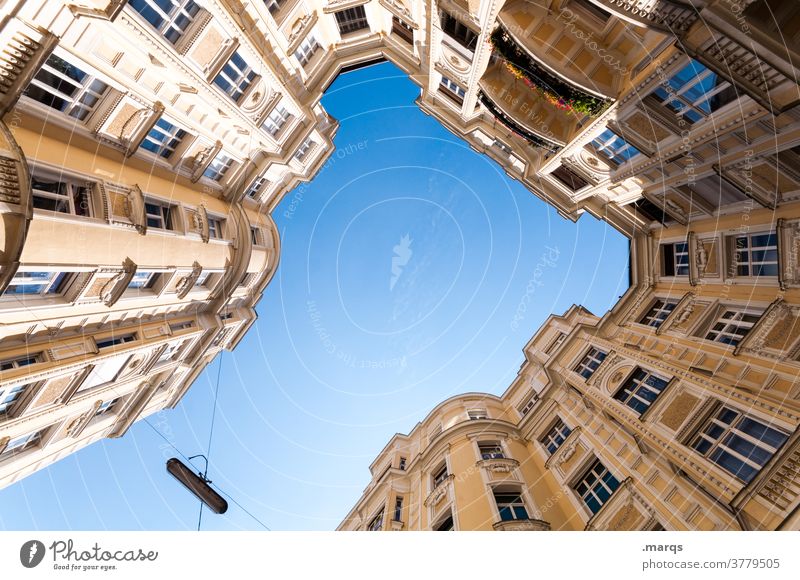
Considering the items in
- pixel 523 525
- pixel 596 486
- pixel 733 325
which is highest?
pixel 733 325

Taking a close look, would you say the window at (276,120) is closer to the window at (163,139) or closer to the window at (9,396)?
the window at (163,139)

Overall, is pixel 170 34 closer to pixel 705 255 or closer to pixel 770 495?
pixel 770 495

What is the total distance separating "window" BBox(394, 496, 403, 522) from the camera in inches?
928

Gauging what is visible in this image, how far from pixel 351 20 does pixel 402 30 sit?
10.5 feet

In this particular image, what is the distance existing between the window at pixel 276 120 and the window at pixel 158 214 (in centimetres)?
760

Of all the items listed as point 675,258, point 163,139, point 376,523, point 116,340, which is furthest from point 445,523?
point 163,139

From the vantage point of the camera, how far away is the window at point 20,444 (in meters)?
16.0

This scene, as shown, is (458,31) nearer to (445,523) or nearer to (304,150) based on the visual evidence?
(304,150)

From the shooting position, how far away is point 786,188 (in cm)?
1341

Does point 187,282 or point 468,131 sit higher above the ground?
point 468,131

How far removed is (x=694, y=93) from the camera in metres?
12.4
